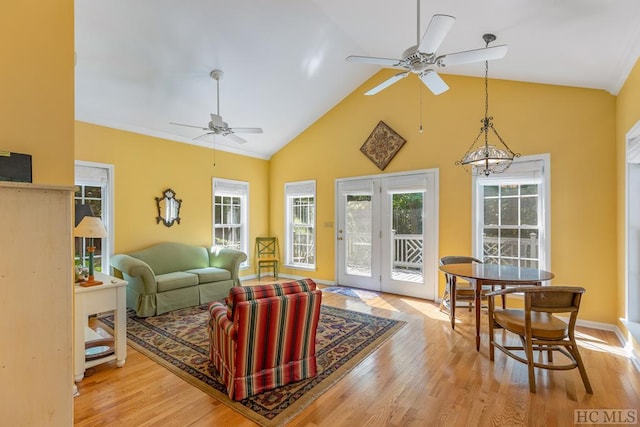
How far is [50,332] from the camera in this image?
1229 mm

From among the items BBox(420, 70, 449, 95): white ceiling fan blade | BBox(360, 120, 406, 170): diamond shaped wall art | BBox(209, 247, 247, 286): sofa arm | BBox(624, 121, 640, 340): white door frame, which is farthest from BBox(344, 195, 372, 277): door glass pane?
BBox(624, 121, 640, 340): white door frame

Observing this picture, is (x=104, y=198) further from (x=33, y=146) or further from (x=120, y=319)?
(x=33, y=146)

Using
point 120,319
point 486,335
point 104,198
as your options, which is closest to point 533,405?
point 486,335

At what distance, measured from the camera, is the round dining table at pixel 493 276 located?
2.77m

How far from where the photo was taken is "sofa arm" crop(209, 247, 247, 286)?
497 cm

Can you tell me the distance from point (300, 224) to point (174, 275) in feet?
8.73

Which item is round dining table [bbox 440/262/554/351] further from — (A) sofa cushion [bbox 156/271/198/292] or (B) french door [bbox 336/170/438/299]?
(A) sofa cushion [bbox 156/271/198/292]

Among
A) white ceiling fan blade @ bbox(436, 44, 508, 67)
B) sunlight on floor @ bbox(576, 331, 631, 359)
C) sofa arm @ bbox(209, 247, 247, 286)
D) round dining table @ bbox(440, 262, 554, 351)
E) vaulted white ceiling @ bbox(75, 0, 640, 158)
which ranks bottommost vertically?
sunlight on floor @ bbox(576, 331, 631, 359)

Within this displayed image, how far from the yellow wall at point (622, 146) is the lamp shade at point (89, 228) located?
16.0 feet

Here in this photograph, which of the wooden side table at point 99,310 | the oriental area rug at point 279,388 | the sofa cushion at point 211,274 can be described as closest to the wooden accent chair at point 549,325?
the oriental area rug at point 279,388

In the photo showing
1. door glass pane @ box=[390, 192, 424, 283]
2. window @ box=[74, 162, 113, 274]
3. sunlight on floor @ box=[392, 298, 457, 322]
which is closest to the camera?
sunlight on floor @ box=[392, 298, 457, 322]

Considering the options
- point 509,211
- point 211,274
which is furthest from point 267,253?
point 509,211

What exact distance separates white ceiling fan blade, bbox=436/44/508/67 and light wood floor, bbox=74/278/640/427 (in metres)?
2.48

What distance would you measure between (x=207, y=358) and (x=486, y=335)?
290 cm
